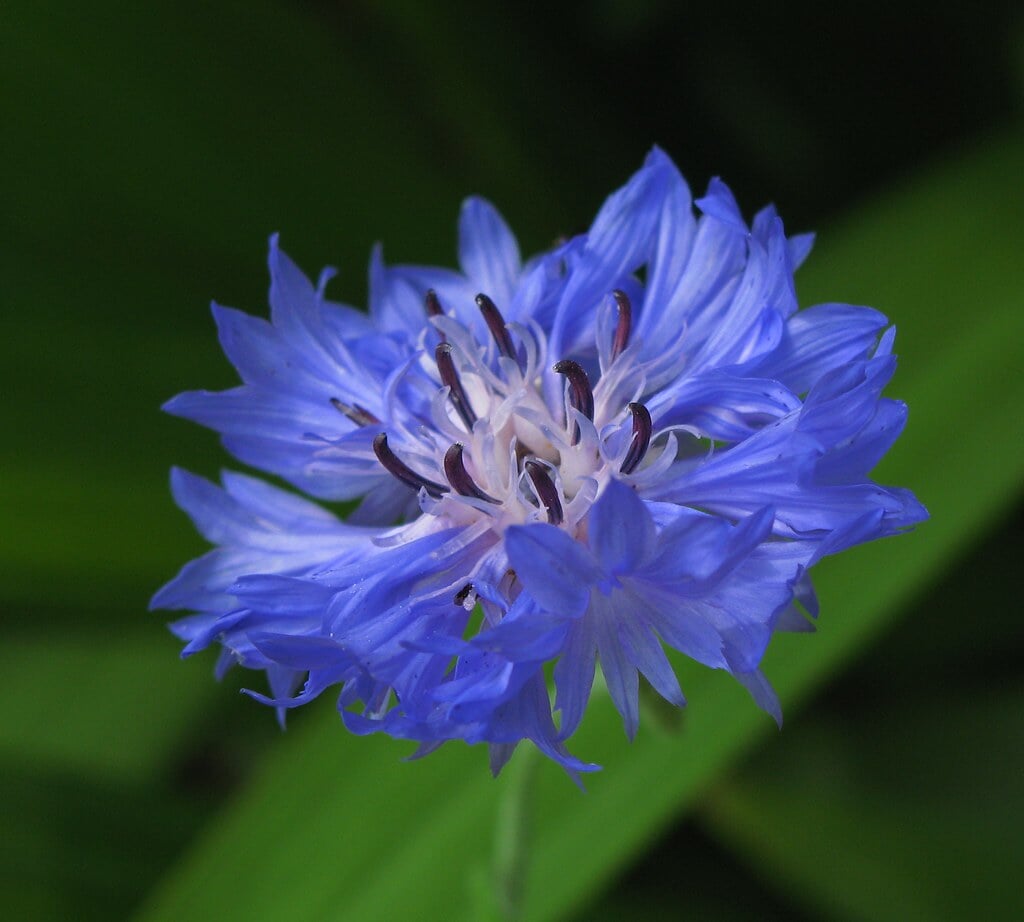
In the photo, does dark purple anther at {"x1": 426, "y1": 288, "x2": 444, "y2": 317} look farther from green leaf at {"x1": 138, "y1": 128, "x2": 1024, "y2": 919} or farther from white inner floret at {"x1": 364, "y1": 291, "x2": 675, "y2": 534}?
green leaf at {"x1": 138, "y1": 128, "x2": 1024, "y2": 919}

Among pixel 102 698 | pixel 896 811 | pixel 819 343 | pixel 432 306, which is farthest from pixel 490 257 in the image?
pixel 102 698

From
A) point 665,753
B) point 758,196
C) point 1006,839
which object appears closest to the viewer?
point 665,753

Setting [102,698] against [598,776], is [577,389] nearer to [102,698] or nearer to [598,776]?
[598,776]

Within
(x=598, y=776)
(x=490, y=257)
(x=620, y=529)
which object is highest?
(x=490, y=257)

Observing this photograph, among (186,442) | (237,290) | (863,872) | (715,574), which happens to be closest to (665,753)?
(863,872)

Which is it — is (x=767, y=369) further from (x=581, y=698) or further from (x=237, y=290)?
(x=237, y=290)

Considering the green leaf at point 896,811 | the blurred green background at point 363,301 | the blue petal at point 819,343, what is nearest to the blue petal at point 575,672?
the blue petal at point 819,343

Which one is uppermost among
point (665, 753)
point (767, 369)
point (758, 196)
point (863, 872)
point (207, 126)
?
point (207, 126)
